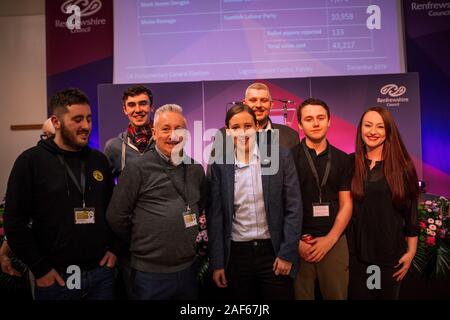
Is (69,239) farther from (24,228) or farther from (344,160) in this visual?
(344,160)

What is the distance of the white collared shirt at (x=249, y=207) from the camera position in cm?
207

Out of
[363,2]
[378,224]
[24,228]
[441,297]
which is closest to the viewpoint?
[24,228]

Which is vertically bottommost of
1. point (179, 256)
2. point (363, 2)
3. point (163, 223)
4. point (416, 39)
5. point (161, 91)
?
point (179, 256)

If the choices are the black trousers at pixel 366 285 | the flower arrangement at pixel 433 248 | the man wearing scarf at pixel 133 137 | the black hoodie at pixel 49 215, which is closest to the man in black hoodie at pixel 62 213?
the black hoodie at pixel 49 215

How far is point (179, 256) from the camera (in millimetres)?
1942

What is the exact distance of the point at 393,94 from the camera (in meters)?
4.20

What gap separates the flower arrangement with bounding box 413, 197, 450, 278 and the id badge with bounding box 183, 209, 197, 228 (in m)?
1.93

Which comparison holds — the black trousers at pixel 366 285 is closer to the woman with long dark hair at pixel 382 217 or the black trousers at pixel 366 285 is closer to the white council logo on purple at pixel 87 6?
the woman with long dark hair at pixel 382 217

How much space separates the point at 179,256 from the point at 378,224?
122cm

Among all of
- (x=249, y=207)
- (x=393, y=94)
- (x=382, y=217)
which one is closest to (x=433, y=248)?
(x=382, y=217)

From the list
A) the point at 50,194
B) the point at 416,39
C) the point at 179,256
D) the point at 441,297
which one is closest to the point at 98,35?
the point at 50,194

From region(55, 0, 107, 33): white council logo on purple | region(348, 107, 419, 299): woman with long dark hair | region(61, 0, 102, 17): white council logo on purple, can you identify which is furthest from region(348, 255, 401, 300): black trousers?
region(61, 0, 102, 17): white council logo on purple

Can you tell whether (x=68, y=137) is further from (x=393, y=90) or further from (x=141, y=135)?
(x=393, y=90)

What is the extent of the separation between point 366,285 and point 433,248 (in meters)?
1.09
